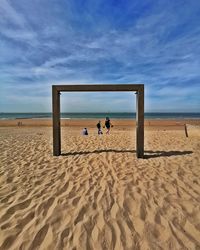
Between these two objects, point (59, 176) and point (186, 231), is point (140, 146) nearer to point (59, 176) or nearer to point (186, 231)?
point (59, 176)

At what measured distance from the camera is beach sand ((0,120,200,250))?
320cm

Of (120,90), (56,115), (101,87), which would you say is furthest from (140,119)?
(56,115)

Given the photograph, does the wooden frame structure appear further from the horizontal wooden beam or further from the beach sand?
the beach sand

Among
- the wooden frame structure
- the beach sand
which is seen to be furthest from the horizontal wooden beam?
the beach sand

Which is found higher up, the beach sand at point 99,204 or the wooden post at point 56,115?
the wooden post at point 56,115

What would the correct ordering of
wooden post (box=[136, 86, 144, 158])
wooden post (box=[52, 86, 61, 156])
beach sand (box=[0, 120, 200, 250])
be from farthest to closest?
wooden post (box=[52, 86, 61, 156])
wooden post (box=[136, 86, 144, 158])
beach sand (box=[0, 120, 200, 250])

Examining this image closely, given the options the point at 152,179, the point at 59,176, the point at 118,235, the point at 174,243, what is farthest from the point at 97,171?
the point at 174,243

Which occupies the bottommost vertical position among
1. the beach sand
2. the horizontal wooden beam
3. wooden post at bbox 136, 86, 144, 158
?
the beach sand

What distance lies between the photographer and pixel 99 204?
423cm

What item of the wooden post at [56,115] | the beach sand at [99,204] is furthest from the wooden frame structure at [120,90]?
the beach sand at [99,204]

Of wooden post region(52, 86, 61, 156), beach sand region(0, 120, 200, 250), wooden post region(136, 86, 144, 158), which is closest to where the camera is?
beach sand region(0, 120, 200, 250)

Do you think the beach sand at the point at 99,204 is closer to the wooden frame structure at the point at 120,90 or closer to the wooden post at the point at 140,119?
the wooden post at the point at 140,119

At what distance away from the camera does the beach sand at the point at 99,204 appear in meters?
3.20

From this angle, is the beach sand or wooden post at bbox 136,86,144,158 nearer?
the beach sand
